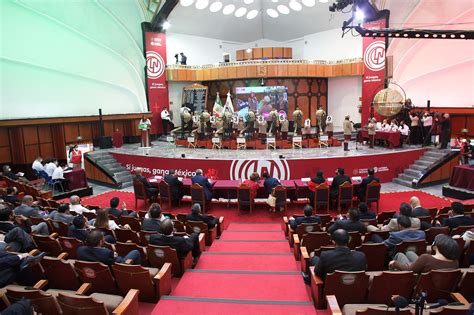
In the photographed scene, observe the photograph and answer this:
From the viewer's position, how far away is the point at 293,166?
500 inches

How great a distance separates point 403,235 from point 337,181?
4657 millimetres

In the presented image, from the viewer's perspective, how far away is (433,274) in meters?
3.69

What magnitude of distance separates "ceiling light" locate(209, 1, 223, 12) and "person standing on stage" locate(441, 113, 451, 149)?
14650mm

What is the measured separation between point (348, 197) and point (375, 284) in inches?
238

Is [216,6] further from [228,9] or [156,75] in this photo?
[156,75]

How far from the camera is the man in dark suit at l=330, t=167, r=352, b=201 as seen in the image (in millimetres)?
9430

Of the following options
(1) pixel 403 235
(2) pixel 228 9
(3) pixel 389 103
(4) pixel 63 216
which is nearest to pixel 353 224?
(1) pixel 403 235

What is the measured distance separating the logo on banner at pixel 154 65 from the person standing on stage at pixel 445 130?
15.1m

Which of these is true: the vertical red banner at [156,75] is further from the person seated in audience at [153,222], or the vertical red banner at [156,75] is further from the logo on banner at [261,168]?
the person seated in audience at [153,222]

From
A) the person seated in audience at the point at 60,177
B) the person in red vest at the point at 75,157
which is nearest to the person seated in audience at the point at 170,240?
the person seated in audience at the point at 60,177

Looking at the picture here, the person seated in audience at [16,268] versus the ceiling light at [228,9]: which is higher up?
the ceiling light at [228,9]

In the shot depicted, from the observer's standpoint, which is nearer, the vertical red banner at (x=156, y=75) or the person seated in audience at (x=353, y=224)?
the person seated in audience at (x=353, y=224)

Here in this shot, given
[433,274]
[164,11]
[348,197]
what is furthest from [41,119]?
[433,274]

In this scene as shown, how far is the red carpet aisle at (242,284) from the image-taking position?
3.92 m
